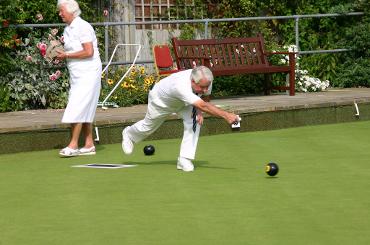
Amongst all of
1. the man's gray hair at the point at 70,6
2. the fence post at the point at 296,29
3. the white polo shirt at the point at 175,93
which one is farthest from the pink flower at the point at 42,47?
the fence post at the point at 296,29

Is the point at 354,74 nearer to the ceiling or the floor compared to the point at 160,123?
nearer to the floor

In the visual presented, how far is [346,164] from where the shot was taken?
966 cm

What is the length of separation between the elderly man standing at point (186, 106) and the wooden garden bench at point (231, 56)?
4310mm

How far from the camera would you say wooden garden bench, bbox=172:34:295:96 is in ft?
47.2

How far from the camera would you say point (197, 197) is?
785 cm

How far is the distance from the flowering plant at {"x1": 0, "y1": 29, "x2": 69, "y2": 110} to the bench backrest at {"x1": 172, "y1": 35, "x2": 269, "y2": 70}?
4.86 ft

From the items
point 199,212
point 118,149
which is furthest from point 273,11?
point 199,212

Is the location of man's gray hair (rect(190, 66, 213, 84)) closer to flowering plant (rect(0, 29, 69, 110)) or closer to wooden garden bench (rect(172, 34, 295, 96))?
flowering plant (rect(0, 29, 69, 110))

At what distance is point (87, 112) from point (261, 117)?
9.69 ft

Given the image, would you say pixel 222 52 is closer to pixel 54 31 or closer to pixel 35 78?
pixel 54 31

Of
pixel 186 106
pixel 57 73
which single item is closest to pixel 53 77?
pixel 57 73

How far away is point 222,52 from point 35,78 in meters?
2.66

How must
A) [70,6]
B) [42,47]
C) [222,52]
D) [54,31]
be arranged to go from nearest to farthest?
1. [70,6]
2. [42,47]
3. [54,31]
4. [222,52]

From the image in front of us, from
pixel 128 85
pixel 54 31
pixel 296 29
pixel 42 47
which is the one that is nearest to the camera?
pixel 42 47
